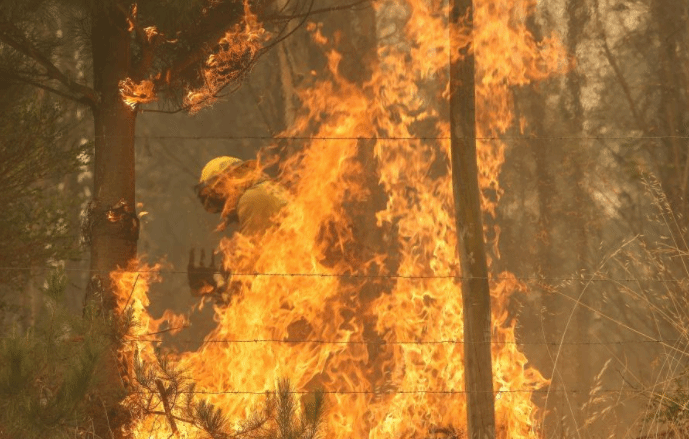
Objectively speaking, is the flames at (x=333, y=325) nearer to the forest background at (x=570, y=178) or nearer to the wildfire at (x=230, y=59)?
the wildfire at (x=230, y=59)

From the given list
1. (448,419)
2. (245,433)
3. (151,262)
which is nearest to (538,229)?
(151,262)

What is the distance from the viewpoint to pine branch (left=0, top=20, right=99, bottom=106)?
6.21 meters

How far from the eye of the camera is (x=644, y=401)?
6180 mm

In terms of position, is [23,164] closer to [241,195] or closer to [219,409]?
[241,195]

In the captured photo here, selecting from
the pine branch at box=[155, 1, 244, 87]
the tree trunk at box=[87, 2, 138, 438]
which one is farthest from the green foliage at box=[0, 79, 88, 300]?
the pine branch at box=[155, 1, 244, 87]

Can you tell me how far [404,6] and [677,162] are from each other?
6219 millimetres

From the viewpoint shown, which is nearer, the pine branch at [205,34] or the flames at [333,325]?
the pine branch at [205,34]

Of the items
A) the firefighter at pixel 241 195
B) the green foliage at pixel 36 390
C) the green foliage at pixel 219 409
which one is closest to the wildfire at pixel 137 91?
the firefighter at pixel 241 195

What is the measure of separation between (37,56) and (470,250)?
3.25 meters

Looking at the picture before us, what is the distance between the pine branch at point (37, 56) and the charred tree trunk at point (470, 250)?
2.50m

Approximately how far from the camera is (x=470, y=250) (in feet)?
20.4

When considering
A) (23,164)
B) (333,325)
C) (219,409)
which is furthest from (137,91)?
(23,164)

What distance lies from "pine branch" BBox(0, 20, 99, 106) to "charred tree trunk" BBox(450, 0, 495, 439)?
98.4 inches

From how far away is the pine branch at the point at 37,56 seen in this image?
6207 mm
